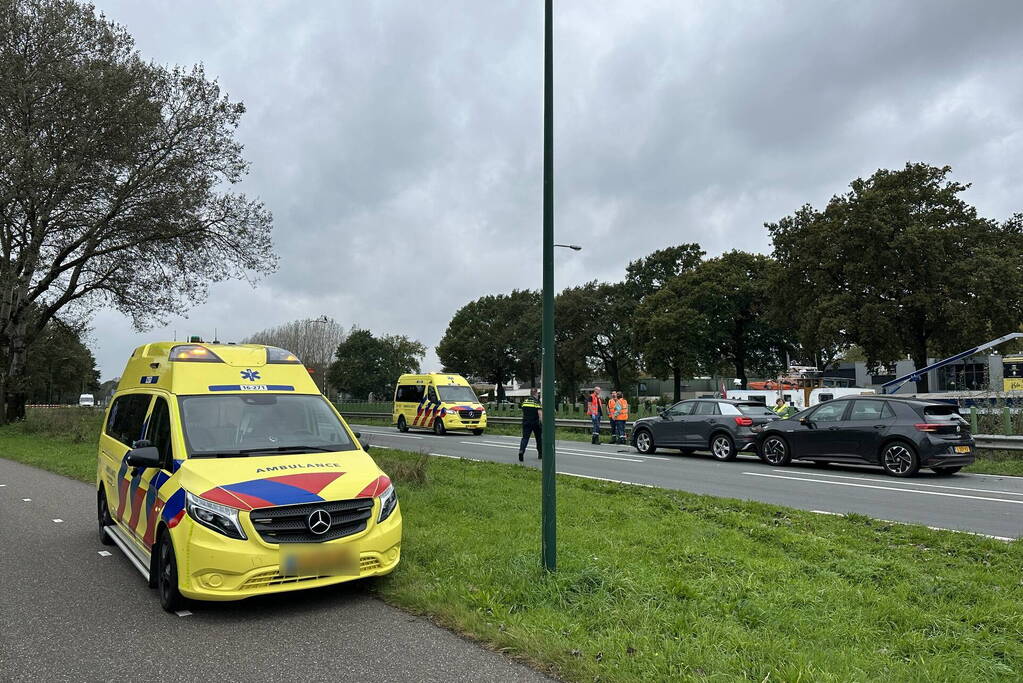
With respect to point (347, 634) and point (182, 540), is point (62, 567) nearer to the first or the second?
point (182, 540)

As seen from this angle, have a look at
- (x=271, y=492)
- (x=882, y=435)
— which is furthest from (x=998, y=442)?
(x=271, y=492)

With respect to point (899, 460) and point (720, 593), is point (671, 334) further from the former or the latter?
point (720, 593)

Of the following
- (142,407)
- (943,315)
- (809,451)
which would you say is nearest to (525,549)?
(142,407)

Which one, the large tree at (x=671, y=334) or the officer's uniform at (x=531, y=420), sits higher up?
the large tree at (x=671, y=334)

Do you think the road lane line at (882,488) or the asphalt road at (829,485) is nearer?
the asphalt road at (829,485)

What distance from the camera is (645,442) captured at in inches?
791

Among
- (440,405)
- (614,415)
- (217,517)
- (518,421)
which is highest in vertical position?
(440,405)

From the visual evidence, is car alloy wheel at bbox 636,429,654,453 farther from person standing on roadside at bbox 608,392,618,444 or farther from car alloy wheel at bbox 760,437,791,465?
car alloy wheel at bbox 760,437,791,465

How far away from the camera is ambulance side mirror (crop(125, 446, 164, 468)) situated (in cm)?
580

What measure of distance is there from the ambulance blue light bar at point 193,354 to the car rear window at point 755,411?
1432 cm

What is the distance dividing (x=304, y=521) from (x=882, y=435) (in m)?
12.7

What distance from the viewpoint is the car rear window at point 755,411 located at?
60.6ft

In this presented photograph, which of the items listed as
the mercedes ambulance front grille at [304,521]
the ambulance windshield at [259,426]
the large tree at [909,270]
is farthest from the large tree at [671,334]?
the mercedes ambulance front grille at [304,521]

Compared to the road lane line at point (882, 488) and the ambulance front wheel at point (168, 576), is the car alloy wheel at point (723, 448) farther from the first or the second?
the ambulance front wheel at point (168, 576)
